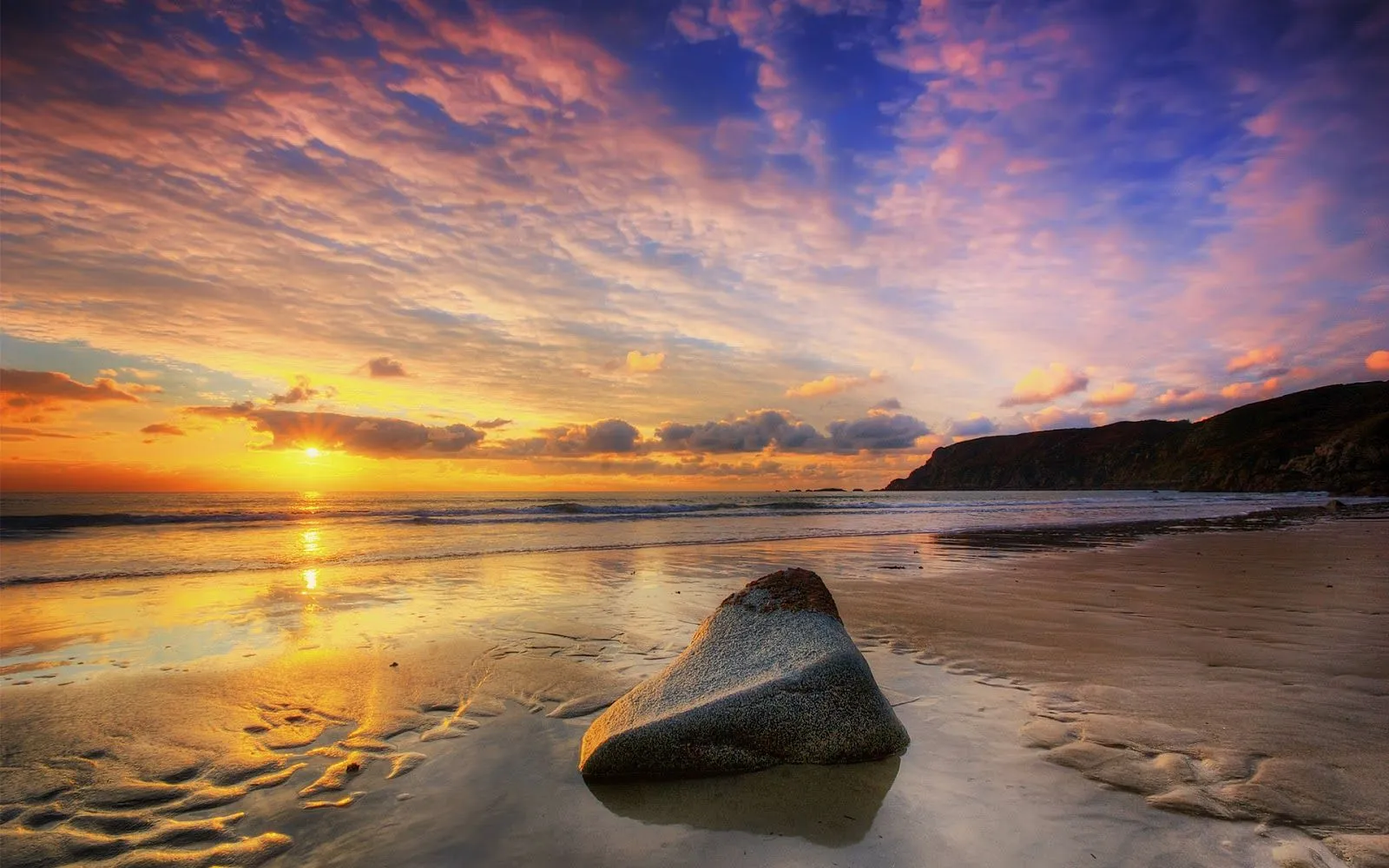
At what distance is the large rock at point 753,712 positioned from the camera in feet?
12.3

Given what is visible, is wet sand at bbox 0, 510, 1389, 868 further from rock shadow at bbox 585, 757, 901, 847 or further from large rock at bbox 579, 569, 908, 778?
large rock at bbox 579, 569, 908, 778

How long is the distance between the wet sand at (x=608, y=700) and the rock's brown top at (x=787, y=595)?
1.00 metres

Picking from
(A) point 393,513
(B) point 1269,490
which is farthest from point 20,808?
(B) point 1269,490

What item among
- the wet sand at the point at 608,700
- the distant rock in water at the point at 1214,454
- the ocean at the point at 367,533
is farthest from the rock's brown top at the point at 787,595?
the distant rock in water at the point at 1214,454

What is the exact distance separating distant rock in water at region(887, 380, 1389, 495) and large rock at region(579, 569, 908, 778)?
67345 millimetres

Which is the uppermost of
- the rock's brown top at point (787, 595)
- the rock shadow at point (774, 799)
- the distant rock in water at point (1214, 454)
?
the distant rock in water at point (1214, 454)

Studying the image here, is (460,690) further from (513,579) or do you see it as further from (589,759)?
(513,579)

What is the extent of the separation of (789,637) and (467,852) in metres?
2.42

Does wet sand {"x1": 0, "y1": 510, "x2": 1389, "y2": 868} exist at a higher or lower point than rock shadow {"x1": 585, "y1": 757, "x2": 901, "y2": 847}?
higher

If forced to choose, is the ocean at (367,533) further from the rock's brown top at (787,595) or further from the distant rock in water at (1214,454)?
the distant rock in water at (1214,454)

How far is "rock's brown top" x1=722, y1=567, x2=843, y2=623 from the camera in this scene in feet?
16.1

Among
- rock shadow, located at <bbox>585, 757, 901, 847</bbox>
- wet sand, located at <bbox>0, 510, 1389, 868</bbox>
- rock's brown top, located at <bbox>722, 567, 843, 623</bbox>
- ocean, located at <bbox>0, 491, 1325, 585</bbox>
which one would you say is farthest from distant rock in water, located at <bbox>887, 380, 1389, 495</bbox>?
rock shadow, located at <bbox>585, 757, 901, 847</bbox>

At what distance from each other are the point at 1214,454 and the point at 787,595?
103 metres

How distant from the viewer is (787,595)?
500cm
